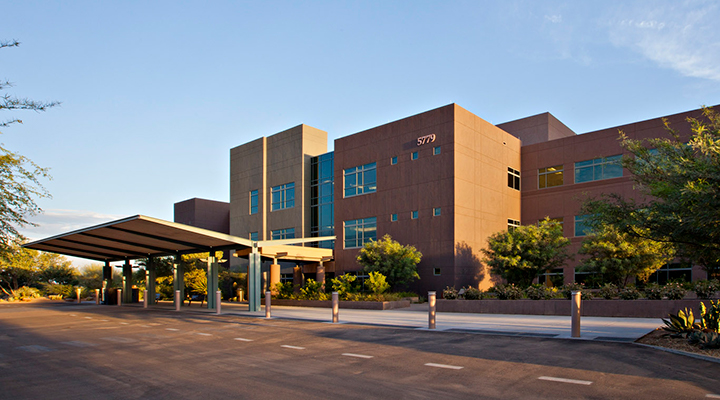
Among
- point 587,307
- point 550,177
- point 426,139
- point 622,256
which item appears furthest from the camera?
point 550,177

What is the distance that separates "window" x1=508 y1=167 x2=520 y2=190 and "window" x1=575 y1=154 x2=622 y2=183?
4.61 m

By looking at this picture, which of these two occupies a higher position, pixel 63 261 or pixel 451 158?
pixel 451 158

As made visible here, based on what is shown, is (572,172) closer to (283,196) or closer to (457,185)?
(457,185)

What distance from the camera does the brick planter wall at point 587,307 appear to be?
1708 centimetres

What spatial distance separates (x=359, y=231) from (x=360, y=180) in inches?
152

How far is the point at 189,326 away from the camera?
17828mm

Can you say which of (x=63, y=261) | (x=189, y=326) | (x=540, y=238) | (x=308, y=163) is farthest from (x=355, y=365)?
(x=63, y=261)

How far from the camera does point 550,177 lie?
3594cm

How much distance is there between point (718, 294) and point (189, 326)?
20.3 metres

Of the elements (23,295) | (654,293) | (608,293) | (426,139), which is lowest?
(23,295)

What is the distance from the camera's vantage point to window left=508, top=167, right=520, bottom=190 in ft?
122

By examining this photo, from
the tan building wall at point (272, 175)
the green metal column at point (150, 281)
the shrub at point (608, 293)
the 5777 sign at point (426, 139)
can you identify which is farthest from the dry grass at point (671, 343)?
the tan building wall at point (272, 175)

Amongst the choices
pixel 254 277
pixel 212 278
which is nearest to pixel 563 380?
pixel 254 277

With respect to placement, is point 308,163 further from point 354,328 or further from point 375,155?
point 354,328
